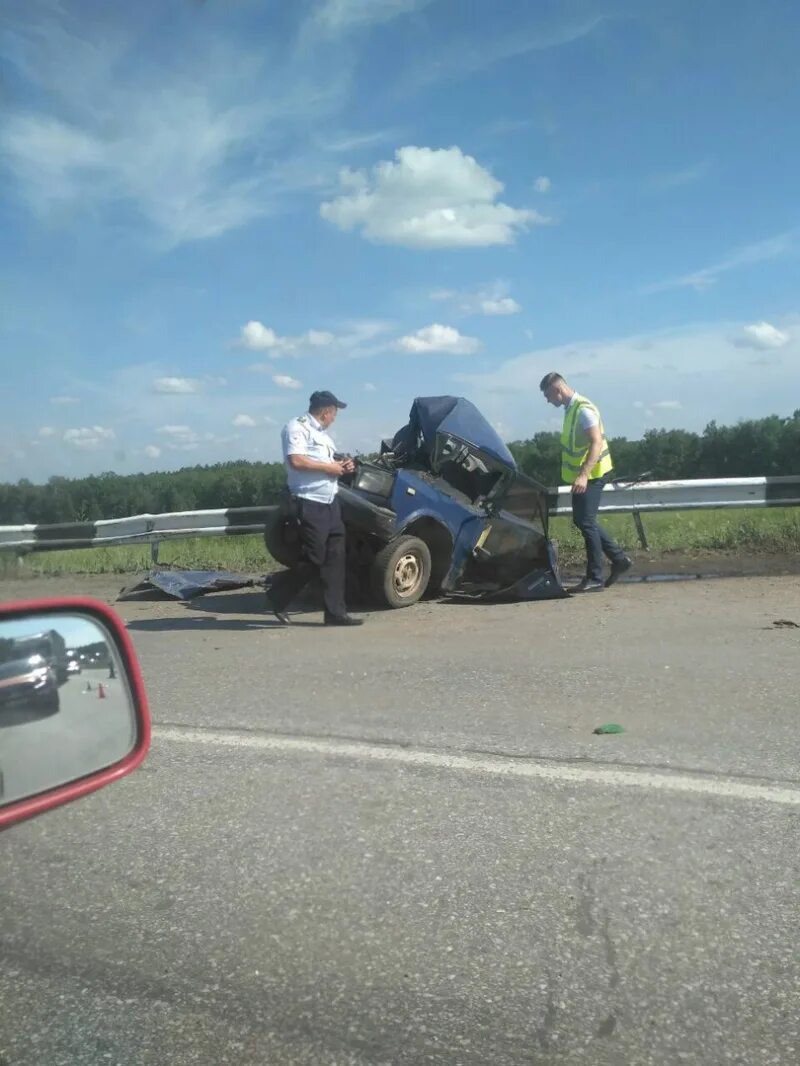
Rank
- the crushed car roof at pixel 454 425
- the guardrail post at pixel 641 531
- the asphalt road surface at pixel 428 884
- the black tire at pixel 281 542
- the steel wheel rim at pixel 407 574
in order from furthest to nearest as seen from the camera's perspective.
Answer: the guardrail post at pixel 641 531 < the crushed car roof at pixel 454 425 < the steel wheel rim at pixel 407 574 < the black tire at pixel 281 542 < the asphalt road surface at pixel 428 884

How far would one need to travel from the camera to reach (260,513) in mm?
13453

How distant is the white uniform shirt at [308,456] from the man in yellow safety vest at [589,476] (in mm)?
2765

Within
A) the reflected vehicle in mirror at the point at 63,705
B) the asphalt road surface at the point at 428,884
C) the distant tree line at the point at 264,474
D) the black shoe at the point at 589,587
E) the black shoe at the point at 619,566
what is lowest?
the asphalt road surface at the point at 428,884

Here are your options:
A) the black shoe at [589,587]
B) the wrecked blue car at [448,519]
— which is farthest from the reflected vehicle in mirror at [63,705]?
the black shoe at [589,587]

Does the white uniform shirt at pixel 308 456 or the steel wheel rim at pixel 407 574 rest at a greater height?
the white uniform shirt at pixel 308 456

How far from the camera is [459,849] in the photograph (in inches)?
147

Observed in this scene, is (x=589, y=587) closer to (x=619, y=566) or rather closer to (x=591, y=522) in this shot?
(x=619, y=566)

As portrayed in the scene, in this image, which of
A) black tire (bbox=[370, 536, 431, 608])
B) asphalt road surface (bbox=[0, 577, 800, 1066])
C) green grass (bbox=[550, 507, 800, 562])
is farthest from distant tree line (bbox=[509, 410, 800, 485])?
asphalt road surface (bbox=[0, 577, 800, 1066])

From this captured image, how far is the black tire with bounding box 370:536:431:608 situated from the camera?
9188mm

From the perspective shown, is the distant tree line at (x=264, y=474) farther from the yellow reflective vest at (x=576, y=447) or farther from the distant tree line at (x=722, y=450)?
the yellow reflective vest at (x=576, y=447)

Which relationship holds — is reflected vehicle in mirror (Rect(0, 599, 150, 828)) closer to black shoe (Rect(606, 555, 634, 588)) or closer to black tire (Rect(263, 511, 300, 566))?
black tire (Rect(263, 511, 300, 566))

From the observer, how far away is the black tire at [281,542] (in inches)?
351

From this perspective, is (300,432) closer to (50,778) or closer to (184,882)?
(184,882)

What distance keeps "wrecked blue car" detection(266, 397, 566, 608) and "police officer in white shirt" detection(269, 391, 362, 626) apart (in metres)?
0.54
